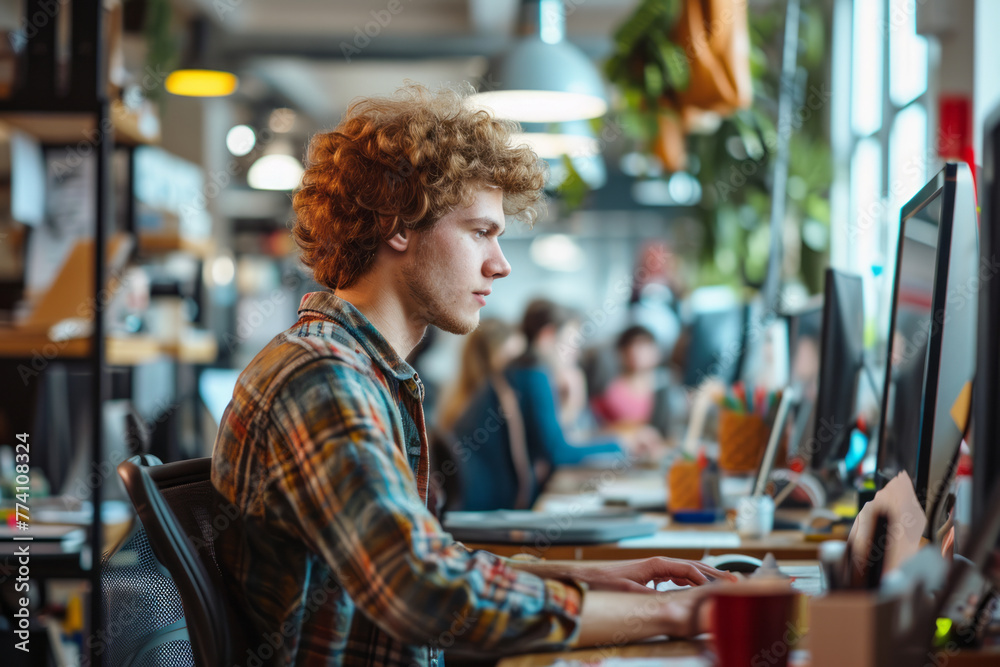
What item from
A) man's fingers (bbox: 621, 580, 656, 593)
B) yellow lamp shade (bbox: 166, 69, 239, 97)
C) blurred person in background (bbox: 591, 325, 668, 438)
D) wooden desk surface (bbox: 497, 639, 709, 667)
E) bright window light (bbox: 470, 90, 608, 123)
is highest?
yellow lamp shade (bbox: 166, 69, 239, 97)

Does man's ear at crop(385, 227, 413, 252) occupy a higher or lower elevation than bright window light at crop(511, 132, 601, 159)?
lower

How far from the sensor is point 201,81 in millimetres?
5172

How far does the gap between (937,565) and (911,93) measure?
314 centimetres

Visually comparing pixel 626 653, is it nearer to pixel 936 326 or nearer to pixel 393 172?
pixel 936 326

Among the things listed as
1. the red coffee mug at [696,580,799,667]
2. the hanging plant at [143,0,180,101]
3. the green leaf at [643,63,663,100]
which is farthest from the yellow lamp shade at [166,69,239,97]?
the red coffee mug at [696,580,799,667]

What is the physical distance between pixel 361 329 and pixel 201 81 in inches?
174

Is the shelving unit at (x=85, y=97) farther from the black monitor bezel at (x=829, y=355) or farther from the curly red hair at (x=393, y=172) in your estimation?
the black monitor bezel at (x=829, y=355)

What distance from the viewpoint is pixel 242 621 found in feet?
3.70

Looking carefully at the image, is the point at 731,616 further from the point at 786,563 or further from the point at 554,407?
the point at 554,407

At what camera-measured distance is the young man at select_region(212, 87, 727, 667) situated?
35.9 inches

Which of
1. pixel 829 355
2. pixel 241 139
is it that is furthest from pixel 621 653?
pixel 241 139

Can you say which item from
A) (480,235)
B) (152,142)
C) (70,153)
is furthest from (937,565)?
(152,142)

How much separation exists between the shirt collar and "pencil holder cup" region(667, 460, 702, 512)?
1118 millimetres

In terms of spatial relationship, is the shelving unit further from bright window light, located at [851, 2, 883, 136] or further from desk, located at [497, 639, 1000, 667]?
bright window light, located at [851, 2, 883, 136]
